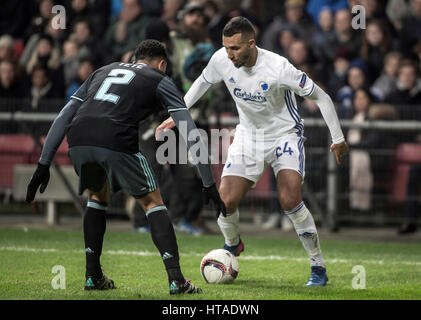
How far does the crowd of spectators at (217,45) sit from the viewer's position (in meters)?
12.5

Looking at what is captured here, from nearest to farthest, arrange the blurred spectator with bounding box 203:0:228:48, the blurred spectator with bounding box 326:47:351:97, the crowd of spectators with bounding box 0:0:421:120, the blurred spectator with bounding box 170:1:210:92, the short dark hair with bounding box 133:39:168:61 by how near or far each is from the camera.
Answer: the short dark hair with bounding box 133:39:168:61
the blurred spectator with bounding box 170:1:210:92
the crowd of spectators with bounding box 0:0:421:120
the blurred spectator with bounding box 326:47:351:97
the blurred spectator with bounding box 203:0:228:48

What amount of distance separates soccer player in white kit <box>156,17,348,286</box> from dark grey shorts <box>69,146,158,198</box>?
1.08 meters

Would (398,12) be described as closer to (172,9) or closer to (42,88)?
(172,9)

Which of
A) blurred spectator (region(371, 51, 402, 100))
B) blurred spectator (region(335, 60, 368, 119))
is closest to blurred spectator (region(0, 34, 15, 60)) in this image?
blurred spectator (region(335, 60, 368, 119))

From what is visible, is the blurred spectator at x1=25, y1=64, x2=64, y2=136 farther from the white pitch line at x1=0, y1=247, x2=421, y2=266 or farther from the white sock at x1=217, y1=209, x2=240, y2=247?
the white sock at x1=217, y1=209, x2=240, y2=247

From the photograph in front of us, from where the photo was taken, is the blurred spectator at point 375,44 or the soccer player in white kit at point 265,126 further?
the blurred spectator at point 375,44

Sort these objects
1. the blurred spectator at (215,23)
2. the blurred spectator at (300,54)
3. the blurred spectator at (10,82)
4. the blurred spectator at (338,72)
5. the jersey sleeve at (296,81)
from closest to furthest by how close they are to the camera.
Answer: the jersey sleeve at (296,81) < the blurred spectator at (338,72) < the blurred spectator at (300,54) < the blurred spectator at (10,82) < the blurred spectator at (215,23)

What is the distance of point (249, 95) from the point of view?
8250 mm

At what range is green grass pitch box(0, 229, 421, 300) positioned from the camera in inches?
284

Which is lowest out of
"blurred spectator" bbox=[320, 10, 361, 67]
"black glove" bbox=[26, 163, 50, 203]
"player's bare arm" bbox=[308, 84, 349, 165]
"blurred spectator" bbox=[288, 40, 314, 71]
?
"black glove" bbox=[26, 163, 50, 203]

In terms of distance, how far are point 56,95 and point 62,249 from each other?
16.4 ft

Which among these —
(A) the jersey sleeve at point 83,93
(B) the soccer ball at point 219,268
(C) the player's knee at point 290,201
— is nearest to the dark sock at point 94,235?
(A) the jersey sleeve at point 83,93

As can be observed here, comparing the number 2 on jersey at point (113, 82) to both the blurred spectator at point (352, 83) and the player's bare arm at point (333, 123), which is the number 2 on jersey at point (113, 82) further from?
the blurred spectator at point (352, 83)

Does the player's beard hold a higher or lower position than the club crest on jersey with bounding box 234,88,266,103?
higher
